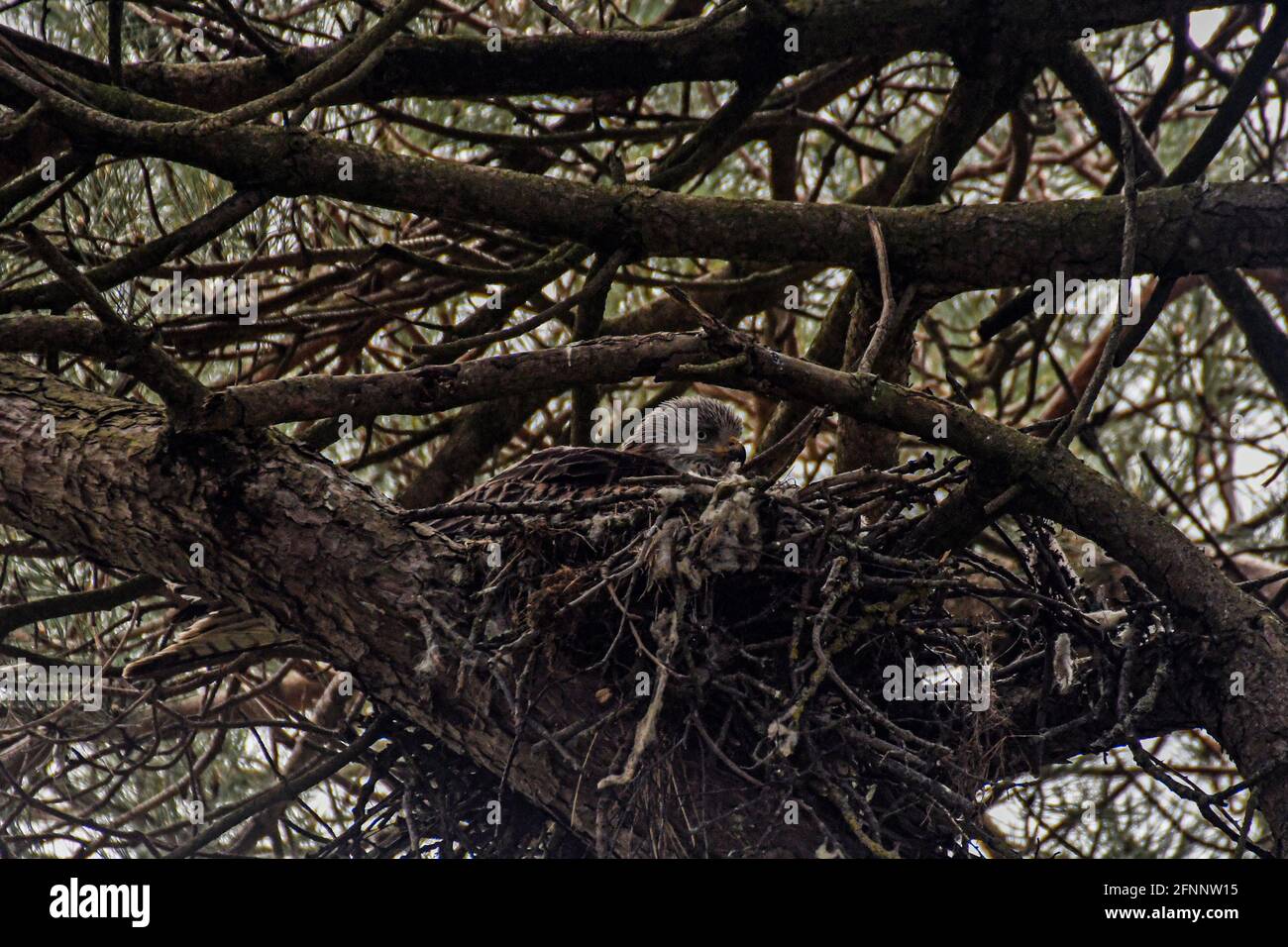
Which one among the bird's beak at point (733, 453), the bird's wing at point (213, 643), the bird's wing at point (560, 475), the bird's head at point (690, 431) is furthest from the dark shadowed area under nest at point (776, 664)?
the bird's head at point (690, 431)

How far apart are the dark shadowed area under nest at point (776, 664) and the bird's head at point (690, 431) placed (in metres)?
1.77

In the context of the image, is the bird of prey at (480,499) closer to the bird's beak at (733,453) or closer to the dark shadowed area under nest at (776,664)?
the bird's beak at (733,453)

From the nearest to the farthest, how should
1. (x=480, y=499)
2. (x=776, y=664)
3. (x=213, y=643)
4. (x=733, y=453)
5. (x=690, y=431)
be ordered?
(x=776, y=664) < (x=213, y=643) < (x=480, y=499) < (x=733, y=453) < (x=690, y=431)

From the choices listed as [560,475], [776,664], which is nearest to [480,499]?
[560,475]

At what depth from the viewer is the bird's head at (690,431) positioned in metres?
5.27

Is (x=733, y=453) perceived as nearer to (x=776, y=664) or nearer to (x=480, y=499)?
(x=480, y=499)

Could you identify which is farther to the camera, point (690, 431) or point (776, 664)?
point (690, 431)

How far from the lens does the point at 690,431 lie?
5.31 meters

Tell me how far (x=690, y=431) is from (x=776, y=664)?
6.90 feet

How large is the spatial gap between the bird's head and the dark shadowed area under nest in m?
1.77

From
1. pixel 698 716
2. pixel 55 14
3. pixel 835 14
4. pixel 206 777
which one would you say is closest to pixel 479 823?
pixel 698 716

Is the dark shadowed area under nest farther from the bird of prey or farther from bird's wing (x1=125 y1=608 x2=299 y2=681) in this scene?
bird's wing (x1=125 y1=608 x2=299 y2=681)

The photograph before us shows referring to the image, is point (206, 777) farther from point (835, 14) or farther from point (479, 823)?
point (835, 14)

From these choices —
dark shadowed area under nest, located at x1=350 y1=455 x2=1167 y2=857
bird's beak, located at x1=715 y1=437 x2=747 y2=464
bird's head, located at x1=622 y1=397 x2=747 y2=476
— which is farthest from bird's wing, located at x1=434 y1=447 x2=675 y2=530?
bird's head, located at x1=622 y1=397 x2=747 y2=476
